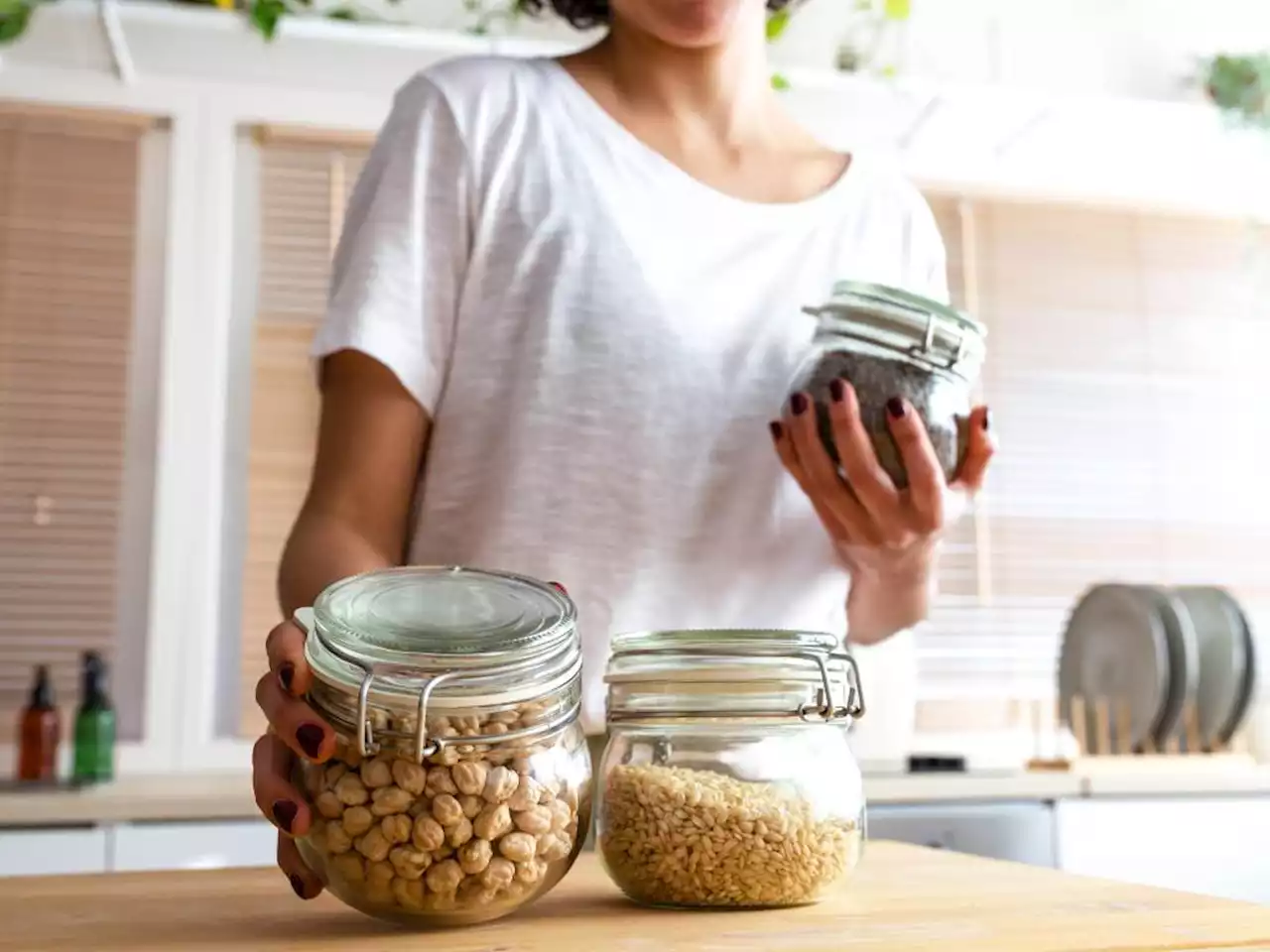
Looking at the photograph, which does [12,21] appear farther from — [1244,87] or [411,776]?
[1244,87]

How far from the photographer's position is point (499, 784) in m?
0.43

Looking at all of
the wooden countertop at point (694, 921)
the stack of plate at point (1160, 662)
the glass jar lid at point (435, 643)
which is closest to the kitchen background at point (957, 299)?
the stack of plate at point (1160, 662)

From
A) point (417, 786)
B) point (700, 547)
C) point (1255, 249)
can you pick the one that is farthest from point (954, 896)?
point (1255, 249)

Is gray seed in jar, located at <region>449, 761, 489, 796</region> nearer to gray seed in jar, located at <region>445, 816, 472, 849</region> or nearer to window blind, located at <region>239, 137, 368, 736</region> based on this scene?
gray seed in jar, located at <region>445, 816, 472, 849</region>

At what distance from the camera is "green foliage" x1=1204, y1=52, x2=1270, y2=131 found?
8.75ft

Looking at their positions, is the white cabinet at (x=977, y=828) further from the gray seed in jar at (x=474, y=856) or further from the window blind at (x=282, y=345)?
the gray seed in jar at (x=474, y=856)

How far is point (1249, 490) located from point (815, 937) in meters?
2.63

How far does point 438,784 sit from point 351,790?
0.03 m

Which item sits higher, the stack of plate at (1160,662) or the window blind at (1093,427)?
the window blind at (1093,427)

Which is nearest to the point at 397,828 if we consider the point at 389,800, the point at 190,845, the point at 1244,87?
the point at 389,800

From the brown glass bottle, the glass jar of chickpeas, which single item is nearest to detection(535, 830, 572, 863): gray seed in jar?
the glass jar of chickpeas

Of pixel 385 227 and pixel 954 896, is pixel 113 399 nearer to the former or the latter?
pixel 385 227

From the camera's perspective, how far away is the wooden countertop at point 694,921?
0.41 meters

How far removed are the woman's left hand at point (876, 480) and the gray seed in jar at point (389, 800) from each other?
346 millimetres
